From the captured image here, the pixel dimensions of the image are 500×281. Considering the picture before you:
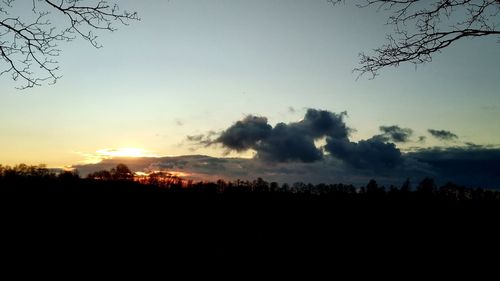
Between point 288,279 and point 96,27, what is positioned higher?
point 96,27

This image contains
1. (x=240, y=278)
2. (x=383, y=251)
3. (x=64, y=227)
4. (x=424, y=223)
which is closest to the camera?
(x=240, y=278)

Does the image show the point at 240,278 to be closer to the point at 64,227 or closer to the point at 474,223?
the point at 64,227

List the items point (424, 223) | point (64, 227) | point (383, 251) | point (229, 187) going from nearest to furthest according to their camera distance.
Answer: point (383, 251) → point (64, 227) → point (424, 223) → point (229, 187)

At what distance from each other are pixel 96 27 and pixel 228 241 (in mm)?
8360

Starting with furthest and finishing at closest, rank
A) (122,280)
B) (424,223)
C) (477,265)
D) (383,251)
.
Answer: (424,223) < (383,251) < (477,265) < (122,280)

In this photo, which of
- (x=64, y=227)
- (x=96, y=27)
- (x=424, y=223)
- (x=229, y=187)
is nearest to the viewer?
(x=96, y=27)

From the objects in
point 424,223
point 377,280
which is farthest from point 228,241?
point 424,223

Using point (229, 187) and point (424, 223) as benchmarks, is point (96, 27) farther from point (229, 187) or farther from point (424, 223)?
point (229, 187)

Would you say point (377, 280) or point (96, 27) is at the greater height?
point (96, 27)

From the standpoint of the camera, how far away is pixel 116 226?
14.2m

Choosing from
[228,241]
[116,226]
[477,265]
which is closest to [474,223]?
[477,265]

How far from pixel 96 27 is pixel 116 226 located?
9.47 m

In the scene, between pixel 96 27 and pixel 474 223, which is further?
pixel 474 223

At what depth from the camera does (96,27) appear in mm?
6375
